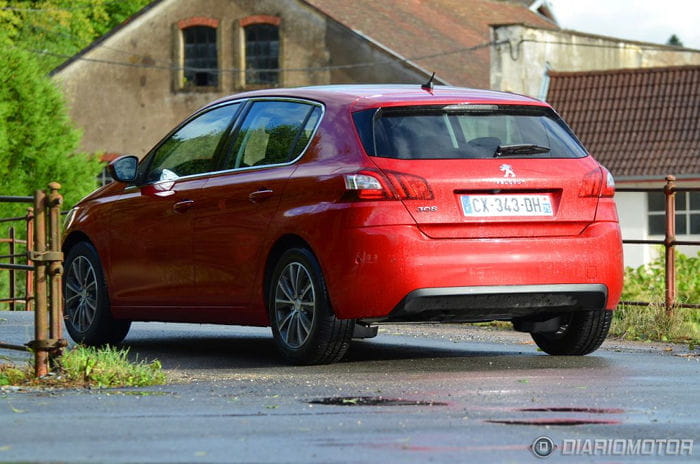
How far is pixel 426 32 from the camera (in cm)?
4619

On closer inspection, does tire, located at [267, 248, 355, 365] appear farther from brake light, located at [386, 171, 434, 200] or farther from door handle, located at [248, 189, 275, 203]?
brake light, located at [386, 171, 434, 200]

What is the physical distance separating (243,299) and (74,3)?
183 ft

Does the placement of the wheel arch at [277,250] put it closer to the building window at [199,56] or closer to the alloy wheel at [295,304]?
the alloy wheel at [295,304]

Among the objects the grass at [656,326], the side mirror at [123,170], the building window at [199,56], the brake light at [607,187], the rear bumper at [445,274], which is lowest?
the grass at [656,326]

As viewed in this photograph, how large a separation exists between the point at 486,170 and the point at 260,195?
149cm

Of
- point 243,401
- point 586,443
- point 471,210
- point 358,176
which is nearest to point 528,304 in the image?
point 471,210

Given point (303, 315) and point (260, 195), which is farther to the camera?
point (260, 195)

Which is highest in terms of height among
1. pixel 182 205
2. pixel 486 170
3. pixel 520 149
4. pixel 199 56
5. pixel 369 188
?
pixel 199 56

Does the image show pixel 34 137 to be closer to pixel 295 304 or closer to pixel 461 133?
pixel 295 304

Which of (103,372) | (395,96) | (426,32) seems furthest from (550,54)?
(103,372)

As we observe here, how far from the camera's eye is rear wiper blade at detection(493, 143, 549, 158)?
979 cm

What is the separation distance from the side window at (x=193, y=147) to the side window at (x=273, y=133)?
0.26 m

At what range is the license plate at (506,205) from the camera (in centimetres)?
954

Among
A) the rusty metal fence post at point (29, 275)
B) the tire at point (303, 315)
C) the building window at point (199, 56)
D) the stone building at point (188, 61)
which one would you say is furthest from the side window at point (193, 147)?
the building window at point (199, 56)
